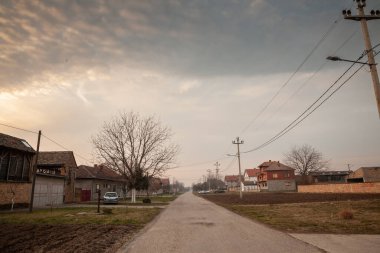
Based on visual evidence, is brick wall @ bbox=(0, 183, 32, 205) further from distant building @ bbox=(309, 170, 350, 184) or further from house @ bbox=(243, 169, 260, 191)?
house @ bbox=(243, 169, 260, 191)

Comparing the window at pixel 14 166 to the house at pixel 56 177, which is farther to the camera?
the house at pixel 56 177

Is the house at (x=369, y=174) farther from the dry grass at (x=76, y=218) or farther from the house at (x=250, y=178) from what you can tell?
the dry grass at (x=76, y=218)

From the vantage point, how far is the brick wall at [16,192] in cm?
2894

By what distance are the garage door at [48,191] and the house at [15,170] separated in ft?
7.58

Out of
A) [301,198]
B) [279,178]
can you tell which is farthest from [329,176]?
[301,198]

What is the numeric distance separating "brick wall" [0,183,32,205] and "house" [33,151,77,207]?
10.4 ft

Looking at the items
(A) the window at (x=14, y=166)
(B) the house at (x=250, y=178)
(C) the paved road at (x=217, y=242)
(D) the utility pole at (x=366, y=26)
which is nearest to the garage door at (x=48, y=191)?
(A) the window at (x=14, y=166)

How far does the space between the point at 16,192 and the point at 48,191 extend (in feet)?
24.1

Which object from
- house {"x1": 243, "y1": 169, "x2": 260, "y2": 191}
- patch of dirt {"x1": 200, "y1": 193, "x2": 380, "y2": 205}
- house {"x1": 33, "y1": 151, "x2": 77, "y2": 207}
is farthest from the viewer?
house {"x1": 243, "y1": 169, "x2": 260, "y2": 191}

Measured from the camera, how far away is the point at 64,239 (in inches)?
461

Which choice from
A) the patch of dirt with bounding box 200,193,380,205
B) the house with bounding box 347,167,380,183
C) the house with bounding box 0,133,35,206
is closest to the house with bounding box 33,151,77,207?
the house with bounding box 0,133,35,206

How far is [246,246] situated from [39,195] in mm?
32210

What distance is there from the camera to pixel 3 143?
29922 mm

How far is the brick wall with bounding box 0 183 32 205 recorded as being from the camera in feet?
95.0
